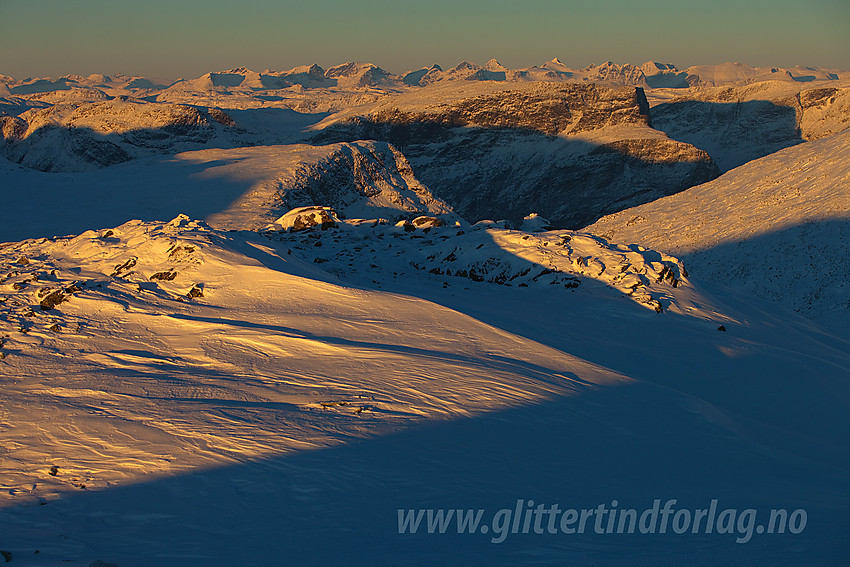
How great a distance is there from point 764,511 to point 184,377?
601cm

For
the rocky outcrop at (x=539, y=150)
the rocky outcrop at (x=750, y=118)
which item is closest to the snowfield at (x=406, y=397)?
the rocky outcrop at (x=539, y=150)

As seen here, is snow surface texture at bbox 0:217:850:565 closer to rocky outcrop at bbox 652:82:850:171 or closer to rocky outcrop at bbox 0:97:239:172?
rocky outcrop at bbox 0:97:239:172

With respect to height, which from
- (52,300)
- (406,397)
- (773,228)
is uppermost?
(52,300)

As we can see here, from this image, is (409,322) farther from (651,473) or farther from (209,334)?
(651,473)

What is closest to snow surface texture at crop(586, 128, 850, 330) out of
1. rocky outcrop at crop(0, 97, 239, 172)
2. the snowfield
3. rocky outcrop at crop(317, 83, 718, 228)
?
the snowfield

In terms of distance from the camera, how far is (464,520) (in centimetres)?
488

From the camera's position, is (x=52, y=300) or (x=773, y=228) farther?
(x=773, y=228)

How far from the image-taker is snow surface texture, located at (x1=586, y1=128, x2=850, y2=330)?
22.2 metres

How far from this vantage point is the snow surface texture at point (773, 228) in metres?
22.2

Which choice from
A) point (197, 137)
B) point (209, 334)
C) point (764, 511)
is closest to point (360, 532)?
point (764, 511)

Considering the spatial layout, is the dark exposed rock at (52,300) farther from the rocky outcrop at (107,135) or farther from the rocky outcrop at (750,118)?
the rocky outcrop at (750,118)

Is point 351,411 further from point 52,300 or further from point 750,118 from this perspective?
point 750,118

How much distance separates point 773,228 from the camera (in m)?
25.1

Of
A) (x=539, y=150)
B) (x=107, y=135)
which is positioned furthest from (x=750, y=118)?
(x=107, y=135)
